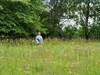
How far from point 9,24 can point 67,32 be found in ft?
46.5

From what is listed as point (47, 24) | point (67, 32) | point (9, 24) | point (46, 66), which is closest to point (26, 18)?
point (9, 24)

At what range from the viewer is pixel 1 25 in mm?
25750

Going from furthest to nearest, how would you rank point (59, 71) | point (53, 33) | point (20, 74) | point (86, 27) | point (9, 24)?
point (86, 27) < point (53, 33) < point (9, 24) < point (59, 71) < point (20, 74)

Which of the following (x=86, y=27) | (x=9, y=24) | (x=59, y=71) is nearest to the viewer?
(x=59, y=71)

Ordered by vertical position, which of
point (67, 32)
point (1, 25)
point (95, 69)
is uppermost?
point (95, 69)

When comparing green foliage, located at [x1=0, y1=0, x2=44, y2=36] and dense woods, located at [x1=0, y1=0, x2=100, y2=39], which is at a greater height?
green foliage, located at [x1=0, y1=0, x2=44, y2=36]

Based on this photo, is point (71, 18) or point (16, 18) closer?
point (16, 18)

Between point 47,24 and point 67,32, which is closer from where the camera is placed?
point 47,24

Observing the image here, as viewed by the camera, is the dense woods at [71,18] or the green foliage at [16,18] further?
the dense woods at [71,18]

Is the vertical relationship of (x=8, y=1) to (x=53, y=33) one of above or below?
above

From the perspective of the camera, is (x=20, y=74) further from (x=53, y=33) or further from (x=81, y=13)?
(x=81, y=13)

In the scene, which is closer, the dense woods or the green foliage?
the green foliage

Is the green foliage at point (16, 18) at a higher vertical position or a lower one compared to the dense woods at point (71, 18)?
higher

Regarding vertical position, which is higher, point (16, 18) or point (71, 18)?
point (16, 18)
